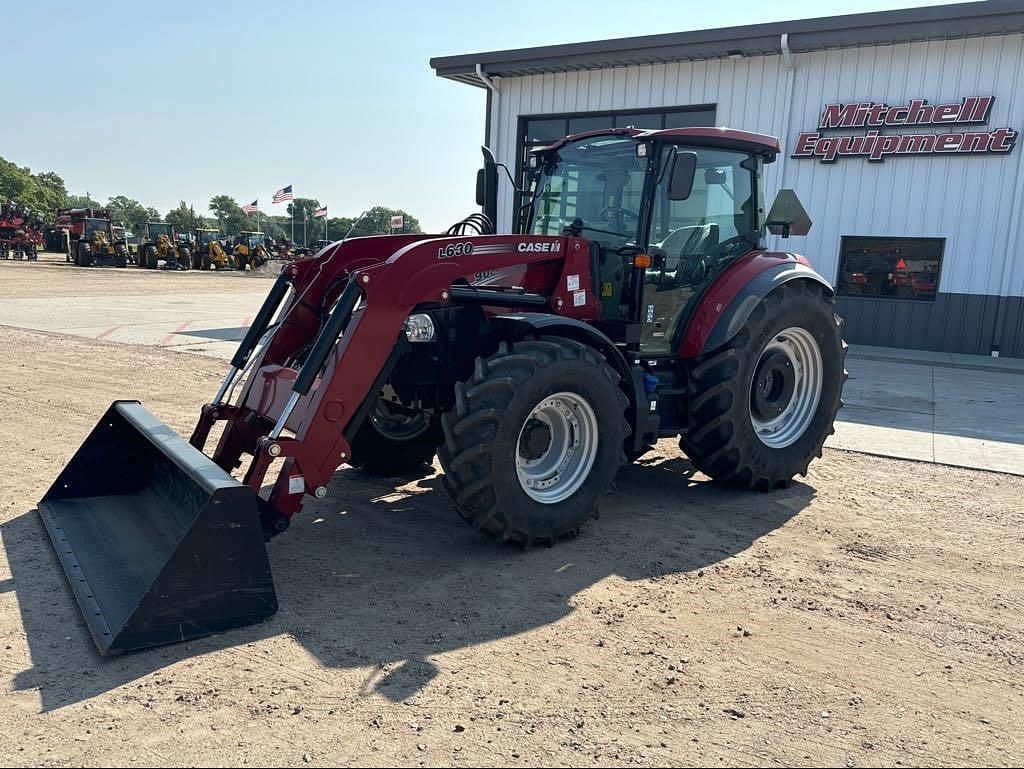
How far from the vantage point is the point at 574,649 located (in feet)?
11.9

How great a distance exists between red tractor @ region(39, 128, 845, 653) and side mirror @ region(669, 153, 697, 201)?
0.05ft

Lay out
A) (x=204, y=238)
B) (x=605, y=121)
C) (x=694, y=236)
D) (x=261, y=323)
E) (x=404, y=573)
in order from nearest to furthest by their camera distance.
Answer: (x=404, y=573) < (x=261, y=323) < (x=694, y=236) < (x=605, y=121) < (x=204, y=238)

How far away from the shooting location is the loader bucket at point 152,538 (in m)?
3.46

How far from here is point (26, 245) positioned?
38219 mm

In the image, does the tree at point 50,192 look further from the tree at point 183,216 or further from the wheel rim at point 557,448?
the wheel rim at point 557,448

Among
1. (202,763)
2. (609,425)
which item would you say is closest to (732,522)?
(609,425)

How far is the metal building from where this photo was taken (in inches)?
512

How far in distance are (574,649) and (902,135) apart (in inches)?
504

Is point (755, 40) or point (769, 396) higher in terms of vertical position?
point (755, 40)

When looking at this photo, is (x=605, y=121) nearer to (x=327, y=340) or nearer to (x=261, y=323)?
(x=261, y=323)

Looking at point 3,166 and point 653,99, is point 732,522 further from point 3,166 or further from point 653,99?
point 3,166

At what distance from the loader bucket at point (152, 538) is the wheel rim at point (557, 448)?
1.64m

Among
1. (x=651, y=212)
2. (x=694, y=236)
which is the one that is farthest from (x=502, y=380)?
(x=694, y=236)

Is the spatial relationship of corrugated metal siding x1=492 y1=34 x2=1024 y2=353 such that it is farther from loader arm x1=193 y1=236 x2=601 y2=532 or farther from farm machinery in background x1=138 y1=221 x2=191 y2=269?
farm machinery in background x1=138 y1=221 x2=191 y2=269
